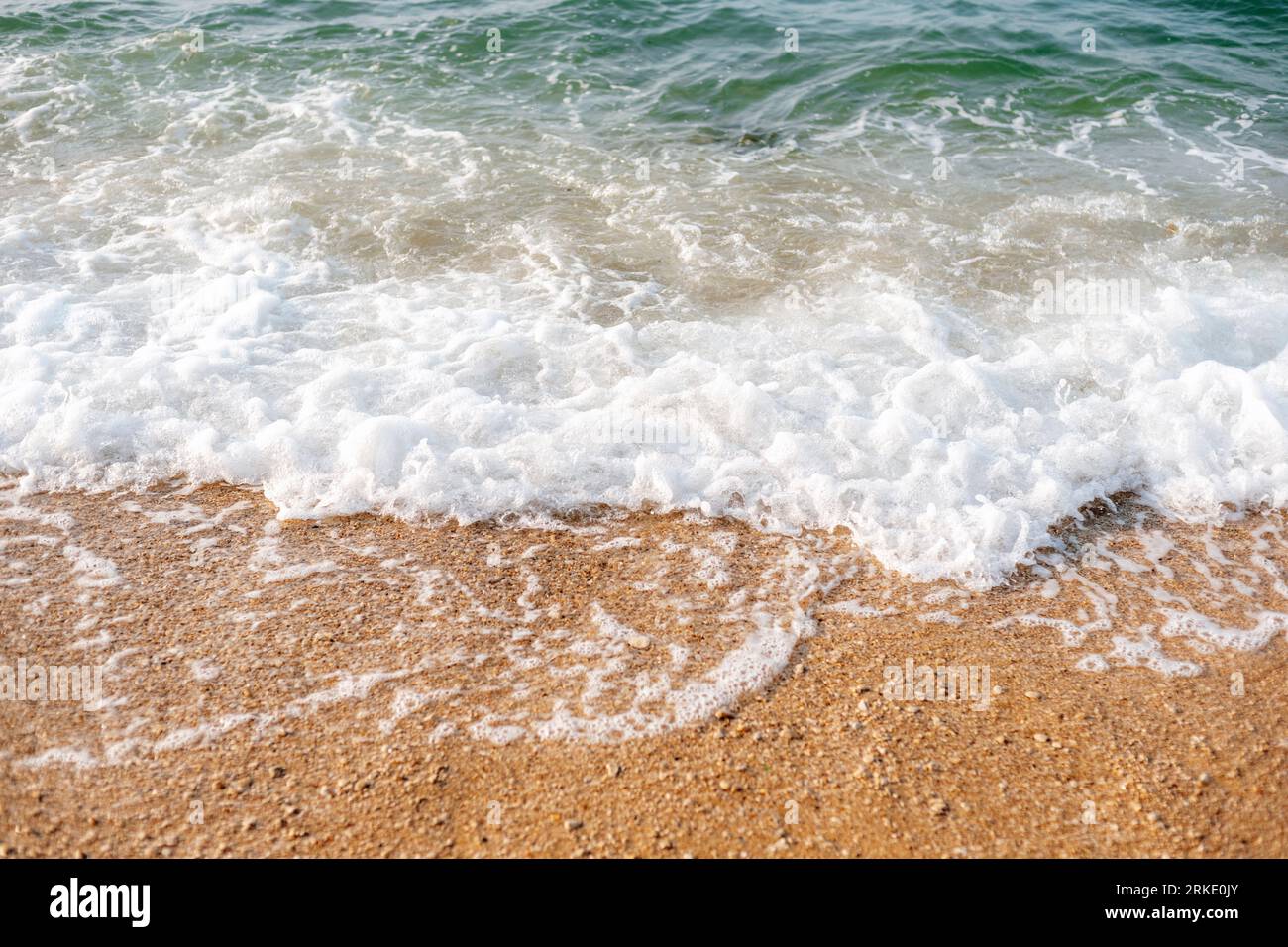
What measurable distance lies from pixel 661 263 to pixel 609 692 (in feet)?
16.4

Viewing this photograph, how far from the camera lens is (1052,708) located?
3973 mm

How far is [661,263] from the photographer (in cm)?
807

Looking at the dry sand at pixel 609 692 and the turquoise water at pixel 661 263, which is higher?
the turquoise water at pixel 661 263

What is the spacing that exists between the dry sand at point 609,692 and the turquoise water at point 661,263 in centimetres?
41

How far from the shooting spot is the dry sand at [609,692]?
338 centimetres

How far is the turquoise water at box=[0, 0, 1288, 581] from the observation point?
18.0 feet

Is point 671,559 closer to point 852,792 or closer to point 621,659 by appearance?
point 621,659
